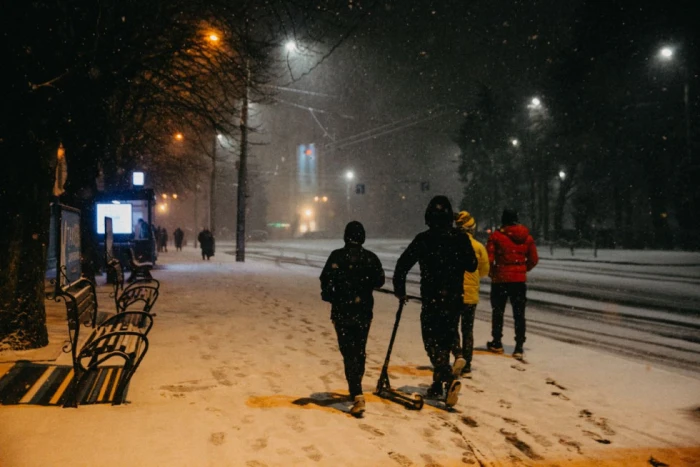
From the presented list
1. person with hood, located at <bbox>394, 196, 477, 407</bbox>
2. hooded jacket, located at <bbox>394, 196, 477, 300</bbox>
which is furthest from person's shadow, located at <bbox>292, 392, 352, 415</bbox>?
hooded jacket, located at <bbox>394, 196, 477, 300</bbox>

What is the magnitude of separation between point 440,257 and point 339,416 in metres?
1.72

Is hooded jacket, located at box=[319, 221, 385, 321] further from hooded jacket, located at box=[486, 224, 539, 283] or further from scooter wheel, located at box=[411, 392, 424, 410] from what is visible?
hooded jacket, located at box=[486, 224, 539, 283]

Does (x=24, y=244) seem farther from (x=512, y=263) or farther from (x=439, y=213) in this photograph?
(x=512, y=263)

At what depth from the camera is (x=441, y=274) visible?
5371 millimetres

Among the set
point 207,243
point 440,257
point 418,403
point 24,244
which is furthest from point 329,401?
point 207,243

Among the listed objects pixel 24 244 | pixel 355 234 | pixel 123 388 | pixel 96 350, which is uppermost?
pixel 355 234

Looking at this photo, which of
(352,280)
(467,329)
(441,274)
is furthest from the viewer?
(467,329)

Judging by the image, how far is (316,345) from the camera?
7957mm

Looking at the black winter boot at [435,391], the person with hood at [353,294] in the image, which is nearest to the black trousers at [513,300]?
the black winter boot at [435,391]

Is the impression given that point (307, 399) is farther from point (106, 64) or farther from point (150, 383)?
point (106, 64)

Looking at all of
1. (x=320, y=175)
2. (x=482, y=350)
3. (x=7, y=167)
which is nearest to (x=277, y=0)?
(x=7, y=167)

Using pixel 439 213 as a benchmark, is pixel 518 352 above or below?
below

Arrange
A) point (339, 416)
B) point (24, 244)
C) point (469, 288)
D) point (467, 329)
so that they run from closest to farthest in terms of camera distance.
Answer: point (339, 416)
point (469, 288)
point (467, 329)
point (24, 244)

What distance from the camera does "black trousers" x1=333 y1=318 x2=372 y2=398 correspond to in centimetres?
517
